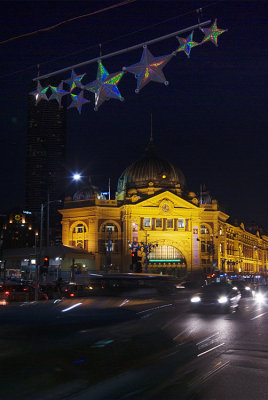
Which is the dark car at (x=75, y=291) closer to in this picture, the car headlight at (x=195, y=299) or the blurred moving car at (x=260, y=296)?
the blurred moving car at (x=260, y=296)

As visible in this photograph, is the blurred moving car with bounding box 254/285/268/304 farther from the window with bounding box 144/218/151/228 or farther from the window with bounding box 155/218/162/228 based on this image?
the window with bounding box 144/218/151/228

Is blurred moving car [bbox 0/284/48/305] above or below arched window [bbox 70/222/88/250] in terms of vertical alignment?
below

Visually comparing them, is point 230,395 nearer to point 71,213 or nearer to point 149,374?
point 149,374

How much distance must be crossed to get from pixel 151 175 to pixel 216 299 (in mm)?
77225

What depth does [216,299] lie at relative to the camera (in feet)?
82.7

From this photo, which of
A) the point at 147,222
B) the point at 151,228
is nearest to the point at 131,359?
the point at 151,228

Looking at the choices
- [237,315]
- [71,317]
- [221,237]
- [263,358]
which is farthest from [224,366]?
[221,237]

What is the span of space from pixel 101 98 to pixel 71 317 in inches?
464

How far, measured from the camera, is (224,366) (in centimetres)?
1073

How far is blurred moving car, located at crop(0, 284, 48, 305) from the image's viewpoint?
1320 inches

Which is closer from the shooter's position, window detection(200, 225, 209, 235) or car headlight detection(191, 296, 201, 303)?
car headlight detection(191, 296, 201, 303)

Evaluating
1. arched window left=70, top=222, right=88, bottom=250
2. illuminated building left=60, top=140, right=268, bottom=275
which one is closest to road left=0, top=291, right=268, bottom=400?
illuminated building left=60, top=140, right=268, bottom=275

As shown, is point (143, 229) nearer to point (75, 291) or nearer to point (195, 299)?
point (75, 291)

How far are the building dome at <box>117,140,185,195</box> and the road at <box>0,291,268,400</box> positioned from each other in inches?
3182
